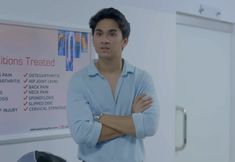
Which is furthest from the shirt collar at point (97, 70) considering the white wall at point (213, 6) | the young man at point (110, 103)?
the white wall at point (213, 6)

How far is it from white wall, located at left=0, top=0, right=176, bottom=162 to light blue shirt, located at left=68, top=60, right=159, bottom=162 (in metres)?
0.74

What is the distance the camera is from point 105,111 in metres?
1.83

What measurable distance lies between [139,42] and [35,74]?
1.00 m

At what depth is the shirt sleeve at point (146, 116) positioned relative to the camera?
1.81 metres

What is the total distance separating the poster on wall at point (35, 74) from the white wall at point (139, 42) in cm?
9

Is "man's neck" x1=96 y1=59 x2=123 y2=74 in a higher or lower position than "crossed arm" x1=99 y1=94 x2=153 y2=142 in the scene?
higher

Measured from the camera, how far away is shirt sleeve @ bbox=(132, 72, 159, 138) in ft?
5.92

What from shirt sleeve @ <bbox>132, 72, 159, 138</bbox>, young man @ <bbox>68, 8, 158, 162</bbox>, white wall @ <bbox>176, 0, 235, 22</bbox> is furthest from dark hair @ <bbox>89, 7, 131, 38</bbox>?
white wall @ <bbox>176, 0, 235, 22</bbox>

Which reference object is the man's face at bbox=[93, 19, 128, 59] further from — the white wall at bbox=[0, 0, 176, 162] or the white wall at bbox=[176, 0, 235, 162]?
the white wall at bbox=[176, 0, 235, 162]

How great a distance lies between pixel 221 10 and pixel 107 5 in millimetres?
1576

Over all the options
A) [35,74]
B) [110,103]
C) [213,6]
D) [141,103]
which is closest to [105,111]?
[110,103]

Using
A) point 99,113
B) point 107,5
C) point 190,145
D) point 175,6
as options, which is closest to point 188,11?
point 175,6

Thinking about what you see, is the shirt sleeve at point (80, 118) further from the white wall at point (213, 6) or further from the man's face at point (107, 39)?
the white wall at point (213, 6)

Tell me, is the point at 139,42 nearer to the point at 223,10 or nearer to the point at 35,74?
the point at 35,74
